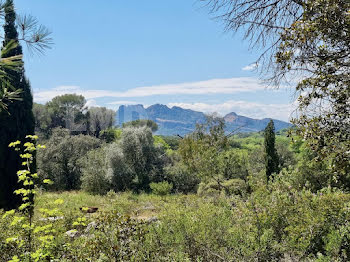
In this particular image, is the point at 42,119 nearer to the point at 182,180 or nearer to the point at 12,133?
the point at 12,133

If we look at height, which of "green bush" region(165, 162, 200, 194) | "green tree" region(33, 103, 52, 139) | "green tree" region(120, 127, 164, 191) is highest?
"green tree" region(33, 103, 52, 139)

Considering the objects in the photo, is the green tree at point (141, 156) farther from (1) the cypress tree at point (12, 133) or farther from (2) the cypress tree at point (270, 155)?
(2) the cypress tree at point (270, 155)

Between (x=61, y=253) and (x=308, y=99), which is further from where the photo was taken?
(x=61, y=253)

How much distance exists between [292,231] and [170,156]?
20155 mm

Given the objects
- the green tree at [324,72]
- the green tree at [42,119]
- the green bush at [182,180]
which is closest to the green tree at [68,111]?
the green tree at [42,119]

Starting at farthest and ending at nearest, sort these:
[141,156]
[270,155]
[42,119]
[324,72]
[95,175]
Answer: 1. [42,119]
2. [141,156]
3. [95,175]
4. [270,155]
5. [324,72]

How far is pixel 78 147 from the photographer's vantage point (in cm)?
2091

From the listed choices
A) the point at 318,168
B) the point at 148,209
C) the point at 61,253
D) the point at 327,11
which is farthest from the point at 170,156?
the point at 327,11

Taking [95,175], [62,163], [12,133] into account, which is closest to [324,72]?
[12,133]

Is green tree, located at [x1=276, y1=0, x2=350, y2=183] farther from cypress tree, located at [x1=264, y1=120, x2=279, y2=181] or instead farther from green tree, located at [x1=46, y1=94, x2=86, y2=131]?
green tree, located at [x1=46, y1=94, x2=86, y2=131]

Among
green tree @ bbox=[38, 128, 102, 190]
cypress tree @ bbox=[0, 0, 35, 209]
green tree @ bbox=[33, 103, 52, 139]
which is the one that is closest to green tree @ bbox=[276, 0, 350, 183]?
cypress tree @ bbox=[0, 0, 35, 209]

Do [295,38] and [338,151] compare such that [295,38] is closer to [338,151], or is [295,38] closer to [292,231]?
[338,151]

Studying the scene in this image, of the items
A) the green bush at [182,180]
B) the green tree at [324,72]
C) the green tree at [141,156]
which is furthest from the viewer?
the green tree at [141,156]

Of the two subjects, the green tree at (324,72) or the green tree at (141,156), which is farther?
the green tree at (141,156)
